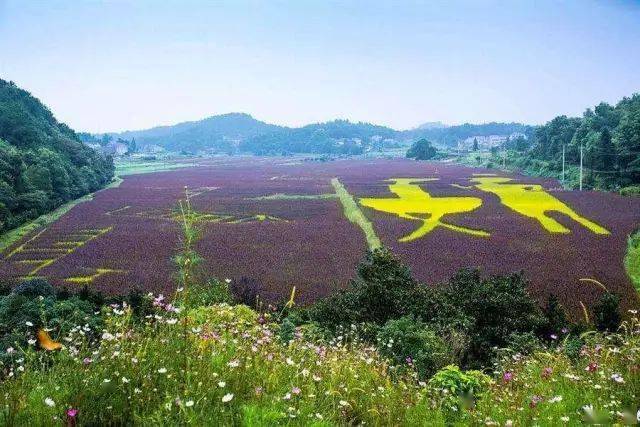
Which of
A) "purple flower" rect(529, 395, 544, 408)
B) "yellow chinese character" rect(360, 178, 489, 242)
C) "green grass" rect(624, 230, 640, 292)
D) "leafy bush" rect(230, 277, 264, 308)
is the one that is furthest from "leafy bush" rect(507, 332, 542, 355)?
"yellow chinese character" rect(360, 178, 489, 242)

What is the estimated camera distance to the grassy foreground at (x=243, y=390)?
175 inches

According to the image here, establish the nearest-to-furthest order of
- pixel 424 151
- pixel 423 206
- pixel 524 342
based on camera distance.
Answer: pixel 524 342 < pixel 423 206 < pixel 424 151

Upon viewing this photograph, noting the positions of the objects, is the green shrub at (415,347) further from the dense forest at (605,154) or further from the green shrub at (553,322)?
the dense forest at (605,154)

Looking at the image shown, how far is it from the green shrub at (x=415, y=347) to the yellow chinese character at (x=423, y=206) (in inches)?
988

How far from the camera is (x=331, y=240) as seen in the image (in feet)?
127

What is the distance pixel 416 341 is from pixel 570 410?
8.03 metres

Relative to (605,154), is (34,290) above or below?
below

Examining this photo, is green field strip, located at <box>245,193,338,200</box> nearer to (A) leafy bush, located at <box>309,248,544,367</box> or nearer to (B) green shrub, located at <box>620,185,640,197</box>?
(B) green shrub, located at <box>620,185,640,197</box>

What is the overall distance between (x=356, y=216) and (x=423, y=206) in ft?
32.4

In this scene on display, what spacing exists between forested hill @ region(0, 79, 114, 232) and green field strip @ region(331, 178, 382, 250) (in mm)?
27665

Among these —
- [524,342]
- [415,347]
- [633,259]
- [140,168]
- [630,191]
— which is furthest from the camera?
[140,168]

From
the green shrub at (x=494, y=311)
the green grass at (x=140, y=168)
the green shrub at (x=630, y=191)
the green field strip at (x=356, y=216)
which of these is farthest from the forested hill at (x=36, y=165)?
the green shrub at (x=630, y=191)

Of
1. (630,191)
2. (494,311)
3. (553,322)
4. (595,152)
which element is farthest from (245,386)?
(595,152)

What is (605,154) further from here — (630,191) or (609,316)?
(609,316)
